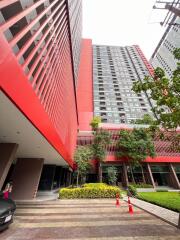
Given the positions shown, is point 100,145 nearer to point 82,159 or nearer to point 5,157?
point 82,159

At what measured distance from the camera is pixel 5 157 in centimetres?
840

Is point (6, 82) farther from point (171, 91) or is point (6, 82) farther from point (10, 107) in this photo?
point (171, 91)

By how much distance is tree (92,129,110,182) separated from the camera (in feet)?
91.1

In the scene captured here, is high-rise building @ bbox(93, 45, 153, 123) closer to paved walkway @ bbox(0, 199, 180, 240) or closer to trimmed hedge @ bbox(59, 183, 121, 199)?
trimmed hedge @ bbox(59, 183, 121, 199)

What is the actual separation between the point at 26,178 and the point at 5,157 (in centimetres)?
772

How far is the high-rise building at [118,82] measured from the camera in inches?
2156

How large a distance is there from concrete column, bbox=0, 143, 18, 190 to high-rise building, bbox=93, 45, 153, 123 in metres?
44.5

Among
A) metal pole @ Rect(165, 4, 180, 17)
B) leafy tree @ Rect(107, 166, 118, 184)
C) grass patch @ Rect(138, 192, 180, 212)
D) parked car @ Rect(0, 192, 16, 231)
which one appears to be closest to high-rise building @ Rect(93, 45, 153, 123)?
leafy tree @ Rect(107, 166, 118, 184)

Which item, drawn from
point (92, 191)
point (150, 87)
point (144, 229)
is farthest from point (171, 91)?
point (92, 191)

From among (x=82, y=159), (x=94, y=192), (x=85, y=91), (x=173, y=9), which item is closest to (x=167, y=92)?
(x=173, y=9)

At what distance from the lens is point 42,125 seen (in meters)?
7.16

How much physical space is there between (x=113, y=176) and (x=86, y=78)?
152 feet

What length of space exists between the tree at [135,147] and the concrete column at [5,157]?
74.0ft

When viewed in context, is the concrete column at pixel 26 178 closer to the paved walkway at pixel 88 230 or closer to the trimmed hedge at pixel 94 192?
the trimmed hedge at pixel 94 192
